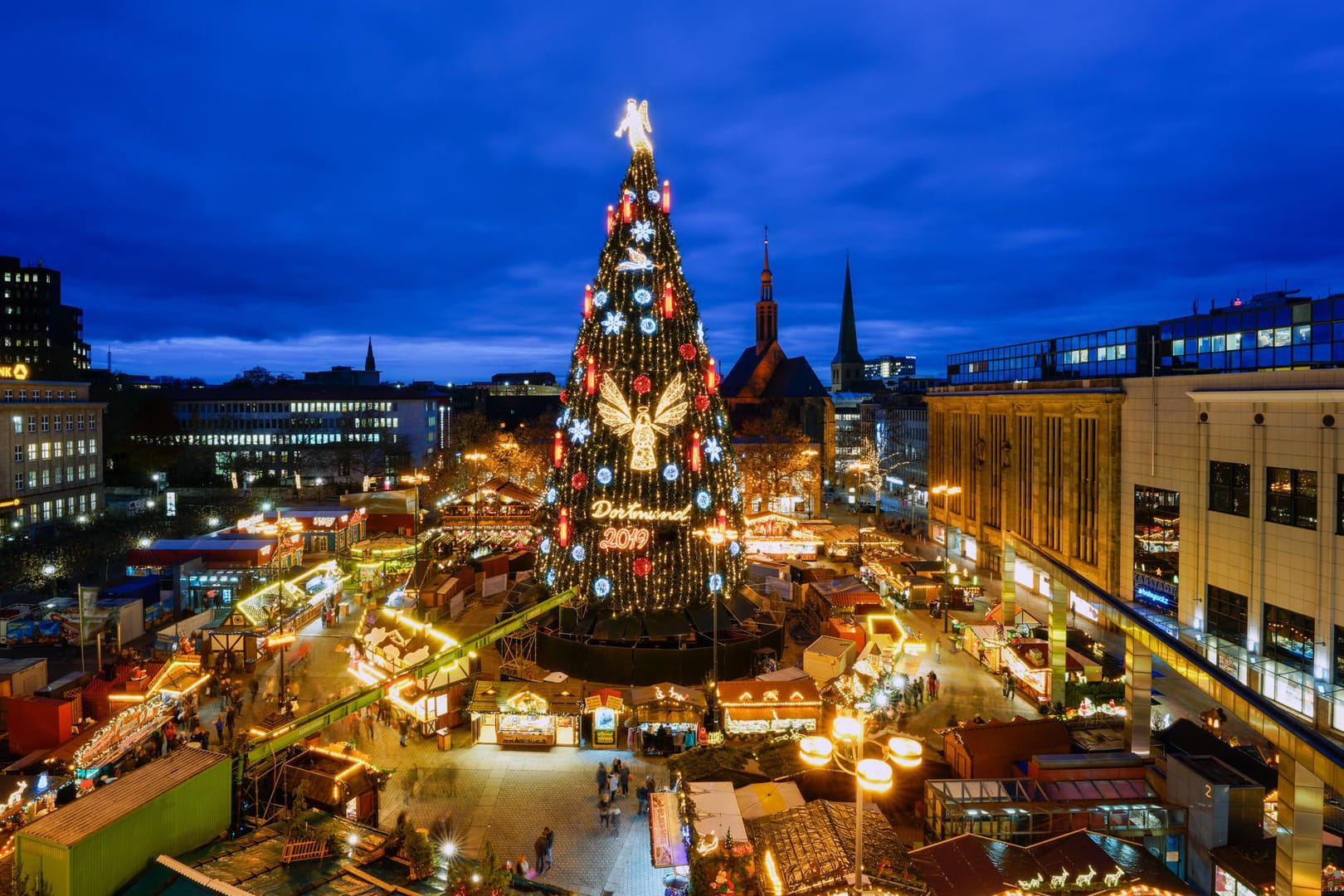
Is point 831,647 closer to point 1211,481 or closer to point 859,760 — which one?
point 1211,481

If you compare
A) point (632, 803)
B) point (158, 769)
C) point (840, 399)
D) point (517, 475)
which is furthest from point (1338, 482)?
point (840, 399)

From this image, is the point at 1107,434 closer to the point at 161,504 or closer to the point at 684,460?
the point at 684,460

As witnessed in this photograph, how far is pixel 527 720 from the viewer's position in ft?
64.5

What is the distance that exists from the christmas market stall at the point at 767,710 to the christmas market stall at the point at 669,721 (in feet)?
2.79

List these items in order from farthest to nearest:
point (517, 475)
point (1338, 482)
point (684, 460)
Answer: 1. point (517, 475)
2. point (684, 460)
3. point (1338, 482)

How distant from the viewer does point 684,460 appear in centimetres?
2319

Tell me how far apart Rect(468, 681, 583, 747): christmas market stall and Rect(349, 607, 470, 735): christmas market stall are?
79 cm

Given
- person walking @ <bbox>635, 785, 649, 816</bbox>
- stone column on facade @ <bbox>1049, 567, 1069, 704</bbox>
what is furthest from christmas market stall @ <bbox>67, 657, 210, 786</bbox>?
stone column on facade @ <bbox>1049, 567, 1069, 704</bbox>

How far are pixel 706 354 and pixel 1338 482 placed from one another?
1721 centimetres

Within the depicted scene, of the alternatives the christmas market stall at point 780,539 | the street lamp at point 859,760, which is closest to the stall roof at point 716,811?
the street lamp at point 859,760

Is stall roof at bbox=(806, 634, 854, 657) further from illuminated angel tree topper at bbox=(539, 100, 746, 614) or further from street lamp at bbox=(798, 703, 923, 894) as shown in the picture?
street lamp at bbox=(798, 703, 923, 894)

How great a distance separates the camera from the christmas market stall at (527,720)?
19.6 metres

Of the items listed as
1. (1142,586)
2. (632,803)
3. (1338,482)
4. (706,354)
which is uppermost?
(706,354)

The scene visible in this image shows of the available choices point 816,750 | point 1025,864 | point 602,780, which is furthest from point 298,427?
point 1025,864
